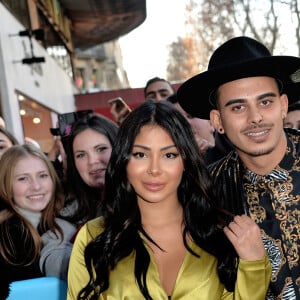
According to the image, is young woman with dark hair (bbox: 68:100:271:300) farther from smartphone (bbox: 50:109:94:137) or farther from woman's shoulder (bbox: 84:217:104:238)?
smartphone (bbox: 50:109:94:137)

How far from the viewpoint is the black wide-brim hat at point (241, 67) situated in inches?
78.2

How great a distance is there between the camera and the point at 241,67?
6.50 ft

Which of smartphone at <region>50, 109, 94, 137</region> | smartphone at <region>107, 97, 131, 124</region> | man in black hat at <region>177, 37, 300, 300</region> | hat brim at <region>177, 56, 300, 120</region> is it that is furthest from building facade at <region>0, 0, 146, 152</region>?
man in black hat at <region>177, 37, 300, 300</region>

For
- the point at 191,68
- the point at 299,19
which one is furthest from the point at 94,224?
the point at 191,68

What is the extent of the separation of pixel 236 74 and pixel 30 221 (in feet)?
5.25

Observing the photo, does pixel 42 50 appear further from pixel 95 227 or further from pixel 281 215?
pixel 281 215

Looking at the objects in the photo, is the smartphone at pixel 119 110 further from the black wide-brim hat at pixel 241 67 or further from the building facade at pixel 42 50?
the building facade at pixel 42 50

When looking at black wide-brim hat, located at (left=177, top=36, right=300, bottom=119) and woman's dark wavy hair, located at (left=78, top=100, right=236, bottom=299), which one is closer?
woman's dark wavy hair, located at (left=78, top=100, right=236, bottom=299)

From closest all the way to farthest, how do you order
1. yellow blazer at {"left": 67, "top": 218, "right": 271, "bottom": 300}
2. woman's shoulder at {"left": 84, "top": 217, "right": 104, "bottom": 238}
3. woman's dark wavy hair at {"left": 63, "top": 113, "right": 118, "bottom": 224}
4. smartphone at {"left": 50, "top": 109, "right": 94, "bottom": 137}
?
yellow blazer at {"left": 67, "top": 218, "right": 271, "bottom": 300}
woman's shoulder at {"left": 84, "top": 217, "right": 104, "bottom": 238}
woman's dark wavy hair at {"left": 63, "top": 113, "right": 118, "bottom": 224}
smartphone at {"left": 50, "top": 109, "right": 94, "bottom": 137}

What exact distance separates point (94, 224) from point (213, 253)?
22.9 inches

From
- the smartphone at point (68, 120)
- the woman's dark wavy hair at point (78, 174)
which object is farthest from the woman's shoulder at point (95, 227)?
the smartphone at point (68, 120)

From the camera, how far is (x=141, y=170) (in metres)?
1.82

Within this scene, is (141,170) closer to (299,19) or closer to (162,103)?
(162,103)

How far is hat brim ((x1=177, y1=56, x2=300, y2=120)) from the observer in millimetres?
1984
